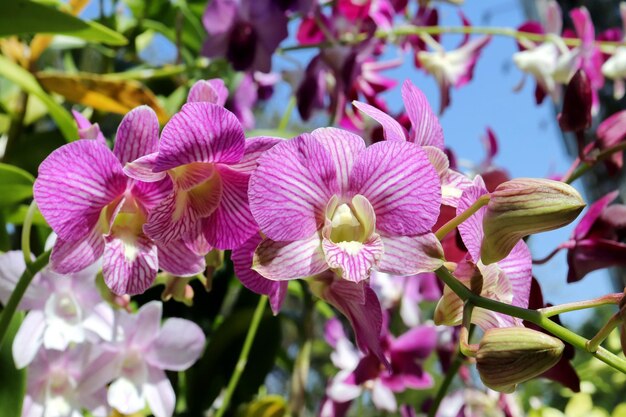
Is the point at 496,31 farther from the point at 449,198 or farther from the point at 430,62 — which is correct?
the point at 449,198

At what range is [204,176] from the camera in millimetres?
202

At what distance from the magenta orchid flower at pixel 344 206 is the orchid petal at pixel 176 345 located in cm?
17

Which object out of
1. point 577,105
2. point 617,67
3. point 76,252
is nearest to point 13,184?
point 76,252

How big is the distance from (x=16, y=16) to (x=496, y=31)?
359 millimetres

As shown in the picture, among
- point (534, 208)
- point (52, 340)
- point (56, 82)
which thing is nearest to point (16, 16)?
point (56, 82)

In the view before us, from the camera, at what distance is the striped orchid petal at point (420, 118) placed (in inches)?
8.4

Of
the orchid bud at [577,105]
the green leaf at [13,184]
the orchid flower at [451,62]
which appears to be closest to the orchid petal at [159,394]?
the green leaf at [13,184]

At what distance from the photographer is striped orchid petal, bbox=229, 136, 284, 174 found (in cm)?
19

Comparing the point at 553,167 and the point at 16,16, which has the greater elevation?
the point at 16,16

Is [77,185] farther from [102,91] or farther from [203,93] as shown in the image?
[102,91]

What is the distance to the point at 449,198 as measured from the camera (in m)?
0.22

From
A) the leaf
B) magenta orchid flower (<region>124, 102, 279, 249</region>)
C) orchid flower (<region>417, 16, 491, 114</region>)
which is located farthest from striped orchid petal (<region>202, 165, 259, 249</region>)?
orchid flower (<region>417, 16, 491, 114</region>)

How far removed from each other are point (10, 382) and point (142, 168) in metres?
0.16

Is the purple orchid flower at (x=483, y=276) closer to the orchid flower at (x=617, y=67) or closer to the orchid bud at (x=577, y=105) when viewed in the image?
the orchid bud at (x=577, y=105)
